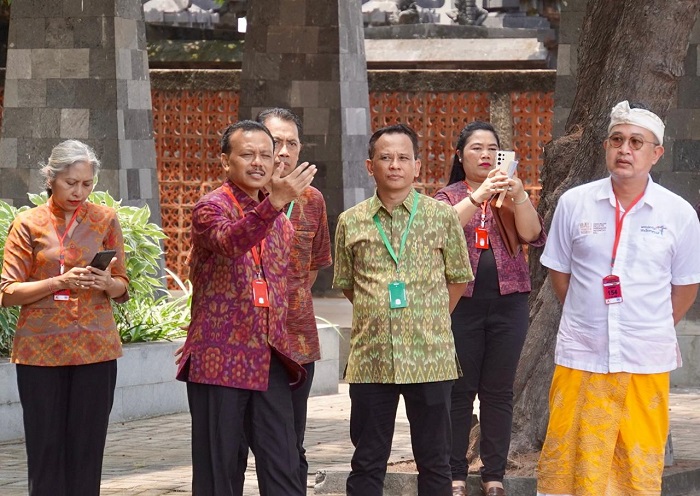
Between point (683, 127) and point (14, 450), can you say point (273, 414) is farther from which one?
point (683, 127)

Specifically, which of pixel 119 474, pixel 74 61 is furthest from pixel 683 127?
pixel 119 474

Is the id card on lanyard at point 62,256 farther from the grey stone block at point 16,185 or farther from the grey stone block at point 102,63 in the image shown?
the grey stone block at point 16,185

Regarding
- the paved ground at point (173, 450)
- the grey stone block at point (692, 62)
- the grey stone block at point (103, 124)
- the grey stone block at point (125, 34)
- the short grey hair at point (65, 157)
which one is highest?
the grey stone block at point (125, 34)

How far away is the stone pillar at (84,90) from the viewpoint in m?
12.1

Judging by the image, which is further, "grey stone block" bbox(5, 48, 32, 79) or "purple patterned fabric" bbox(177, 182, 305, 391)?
"grey stone block" bbox(5, 48, 32, 79)

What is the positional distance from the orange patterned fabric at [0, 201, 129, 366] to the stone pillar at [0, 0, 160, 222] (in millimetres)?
5303

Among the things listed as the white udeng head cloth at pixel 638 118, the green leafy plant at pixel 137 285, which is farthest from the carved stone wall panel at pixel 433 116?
the white udeng head cloth at pixel 638 118

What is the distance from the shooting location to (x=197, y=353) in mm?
6176

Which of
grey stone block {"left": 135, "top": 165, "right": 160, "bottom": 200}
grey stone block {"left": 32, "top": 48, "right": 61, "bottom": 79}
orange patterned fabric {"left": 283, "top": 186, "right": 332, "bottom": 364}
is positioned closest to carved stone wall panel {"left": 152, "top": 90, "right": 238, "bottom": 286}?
grey stone block {"left": 135, "top": 165, "right": 160, "bottom": 200}

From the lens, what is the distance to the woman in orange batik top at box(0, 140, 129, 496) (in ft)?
22.2

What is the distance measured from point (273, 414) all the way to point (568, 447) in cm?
120

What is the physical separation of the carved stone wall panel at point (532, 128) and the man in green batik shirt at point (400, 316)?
25.5ft

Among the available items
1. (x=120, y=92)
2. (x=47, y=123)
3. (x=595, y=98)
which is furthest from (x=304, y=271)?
(x=47, y=123)

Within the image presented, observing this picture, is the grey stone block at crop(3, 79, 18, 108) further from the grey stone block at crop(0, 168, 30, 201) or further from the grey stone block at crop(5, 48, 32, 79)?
the grey stone block at crop(0, 168, 30, 201)
